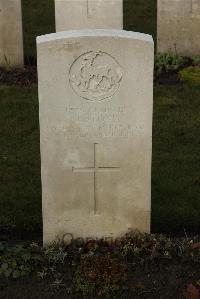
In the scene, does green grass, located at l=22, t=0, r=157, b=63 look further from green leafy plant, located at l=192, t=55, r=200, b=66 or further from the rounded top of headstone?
the rounded top of headstone

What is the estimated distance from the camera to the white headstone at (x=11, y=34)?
33.2 feet

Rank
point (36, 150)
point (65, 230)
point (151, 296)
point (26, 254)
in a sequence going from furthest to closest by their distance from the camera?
point (36, 150) < point (65, 230) < point (26, 254) < point (151, 296)

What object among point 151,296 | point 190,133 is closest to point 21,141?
point 190,133

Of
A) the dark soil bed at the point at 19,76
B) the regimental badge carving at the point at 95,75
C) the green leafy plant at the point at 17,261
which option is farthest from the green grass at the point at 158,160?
the regimental badge carving at the point at 95,75

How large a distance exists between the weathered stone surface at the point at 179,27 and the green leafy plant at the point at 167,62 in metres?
0.35

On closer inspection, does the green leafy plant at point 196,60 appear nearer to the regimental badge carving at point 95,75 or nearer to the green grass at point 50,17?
the green grass at point 50,17

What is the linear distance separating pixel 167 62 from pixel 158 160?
3.50 meters

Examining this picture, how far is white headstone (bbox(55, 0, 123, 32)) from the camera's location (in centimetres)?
983

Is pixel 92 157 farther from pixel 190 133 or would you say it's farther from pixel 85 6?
pixel 85 6

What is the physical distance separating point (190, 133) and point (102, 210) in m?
2.75

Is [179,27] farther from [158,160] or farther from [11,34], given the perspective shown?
[158,160]

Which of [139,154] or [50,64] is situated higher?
[50,64]

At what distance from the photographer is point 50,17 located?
44.1ft

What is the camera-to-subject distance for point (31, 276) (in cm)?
500
